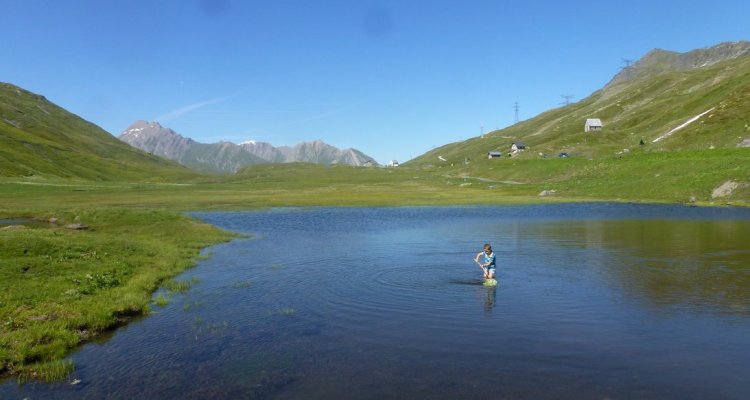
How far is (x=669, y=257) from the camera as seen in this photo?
39688 millimetres

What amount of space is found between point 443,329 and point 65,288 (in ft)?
71.1

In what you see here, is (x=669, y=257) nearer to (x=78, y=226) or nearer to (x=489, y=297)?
(x=489, y=297)

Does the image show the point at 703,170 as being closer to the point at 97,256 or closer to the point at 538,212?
the point at 538,212

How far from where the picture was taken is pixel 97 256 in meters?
Result: 37.3

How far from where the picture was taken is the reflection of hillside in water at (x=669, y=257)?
28391 mm

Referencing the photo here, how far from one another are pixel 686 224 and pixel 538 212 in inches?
984

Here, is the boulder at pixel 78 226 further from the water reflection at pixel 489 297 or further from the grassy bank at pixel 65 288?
the water reflection at pixel 489 297

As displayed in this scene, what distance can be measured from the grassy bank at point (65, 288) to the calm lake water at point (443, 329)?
1.33 meters

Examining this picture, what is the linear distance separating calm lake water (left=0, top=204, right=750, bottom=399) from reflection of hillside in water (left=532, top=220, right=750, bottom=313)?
0.21 meters

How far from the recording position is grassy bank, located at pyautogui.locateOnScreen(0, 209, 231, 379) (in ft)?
68.6

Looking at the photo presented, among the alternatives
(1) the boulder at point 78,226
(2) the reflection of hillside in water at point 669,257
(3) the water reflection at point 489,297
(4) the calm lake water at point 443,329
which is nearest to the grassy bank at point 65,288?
(4) the calm lake water at point 443,329

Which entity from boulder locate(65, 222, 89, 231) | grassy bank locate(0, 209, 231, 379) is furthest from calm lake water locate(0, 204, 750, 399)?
boulder locate(65, 222, 89, 231)

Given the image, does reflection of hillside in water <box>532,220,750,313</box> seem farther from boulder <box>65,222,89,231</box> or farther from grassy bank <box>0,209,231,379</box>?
boulder <box>65,222,89,231</box>

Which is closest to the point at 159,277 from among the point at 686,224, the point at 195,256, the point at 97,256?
the point at 97,256
